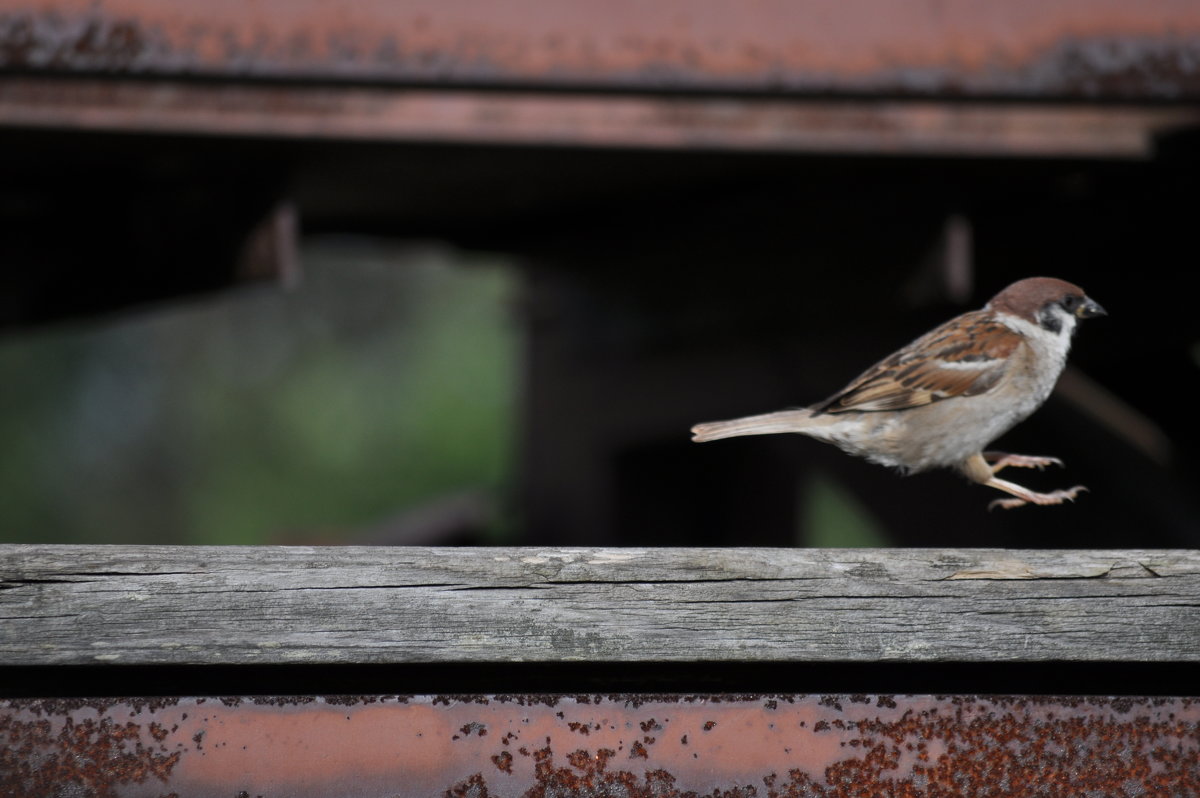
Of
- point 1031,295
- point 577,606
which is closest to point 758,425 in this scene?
point 1031,295

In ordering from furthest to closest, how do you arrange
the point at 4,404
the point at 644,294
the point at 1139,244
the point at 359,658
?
the point at 4,404 → the point at 644,294 → the point at 1139,244 → the point at 359,658

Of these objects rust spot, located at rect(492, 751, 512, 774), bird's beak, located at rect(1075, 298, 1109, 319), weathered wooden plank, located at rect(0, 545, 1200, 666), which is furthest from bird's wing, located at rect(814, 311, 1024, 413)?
rust spot, located at rect(492, 751, 512, 774)

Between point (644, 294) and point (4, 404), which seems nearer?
point (644, 294)

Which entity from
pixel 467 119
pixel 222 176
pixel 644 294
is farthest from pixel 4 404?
pixel 467 119

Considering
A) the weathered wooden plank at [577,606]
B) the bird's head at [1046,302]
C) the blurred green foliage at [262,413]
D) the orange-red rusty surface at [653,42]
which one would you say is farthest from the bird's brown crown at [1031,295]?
the blurred green foliage at [262,413]

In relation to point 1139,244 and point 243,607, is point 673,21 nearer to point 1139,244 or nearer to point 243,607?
point 1139,244

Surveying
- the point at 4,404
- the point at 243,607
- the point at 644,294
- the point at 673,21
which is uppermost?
the point at 673,21

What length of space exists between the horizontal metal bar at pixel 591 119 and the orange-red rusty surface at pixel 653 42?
0.18 ft

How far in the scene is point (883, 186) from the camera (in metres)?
3.82

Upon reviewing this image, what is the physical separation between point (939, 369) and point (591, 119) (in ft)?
3.28

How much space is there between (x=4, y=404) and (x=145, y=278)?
9489 millimetres

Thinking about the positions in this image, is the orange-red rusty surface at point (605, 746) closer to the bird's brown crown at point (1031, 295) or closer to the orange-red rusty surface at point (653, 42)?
the bird's brown crown at point (1031, 295)

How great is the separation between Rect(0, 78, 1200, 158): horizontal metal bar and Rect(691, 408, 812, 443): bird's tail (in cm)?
65

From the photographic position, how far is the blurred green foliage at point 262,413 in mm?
12062
